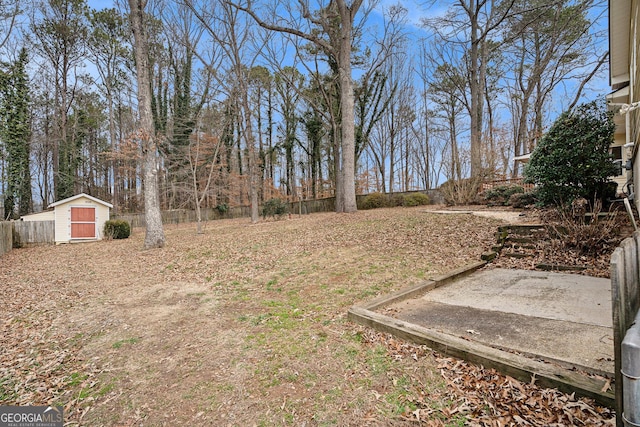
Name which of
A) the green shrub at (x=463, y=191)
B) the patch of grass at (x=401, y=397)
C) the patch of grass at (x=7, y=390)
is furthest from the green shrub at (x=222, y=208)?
the patch of grass at (x=401, y=397)

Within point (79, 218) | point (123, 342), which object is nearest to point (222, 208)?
point (79, 218)

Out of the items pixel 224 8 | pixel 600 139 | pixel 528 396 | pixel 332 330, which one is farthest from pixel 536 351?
pixel 224 8

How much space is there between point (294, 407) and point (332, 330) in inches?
42.4

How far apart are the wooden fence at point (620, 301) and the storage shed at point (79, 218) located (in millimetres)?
16568

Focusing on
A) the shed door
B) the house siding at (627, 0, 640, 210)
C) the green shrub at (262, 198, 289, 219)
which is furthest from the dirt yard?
the green shrub at (262, 198, 289, 219)

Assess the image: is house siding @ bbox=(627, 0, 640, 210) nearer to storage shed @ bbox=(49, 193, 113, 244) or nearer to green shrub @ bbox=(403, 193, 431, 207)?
green shrub @ bbox=(403, 193, 431, 207)

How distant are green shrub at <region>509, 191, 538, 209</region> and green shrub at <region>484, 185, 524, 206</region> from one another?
0.56 metres

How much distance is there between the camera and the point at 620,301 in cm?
135

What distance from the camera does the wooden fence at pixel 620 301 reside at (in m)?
1.32

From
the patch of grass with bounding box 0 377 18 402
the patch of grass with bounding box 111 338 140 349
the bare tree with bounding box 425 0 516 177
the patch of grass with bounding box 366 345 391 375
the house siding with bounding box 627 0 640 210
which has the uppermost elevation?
the bare tree with bounding box 425 0 516 177

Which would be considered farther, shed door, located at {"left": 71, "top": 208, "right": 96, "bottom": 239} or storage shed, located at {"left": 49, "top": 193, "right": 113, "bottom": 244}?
shed door, located at {"left": 71, "top": 208, "right": 96, "bottom": 239}

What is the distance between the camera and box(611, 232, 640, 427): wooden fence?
4.33 ft

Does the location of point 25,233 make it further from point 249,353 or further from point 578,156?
point 578,156

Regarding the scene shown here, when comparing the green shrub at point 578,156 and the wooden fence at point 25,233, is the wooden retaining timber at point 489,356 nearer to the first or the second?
the green shrub at point 578,156
